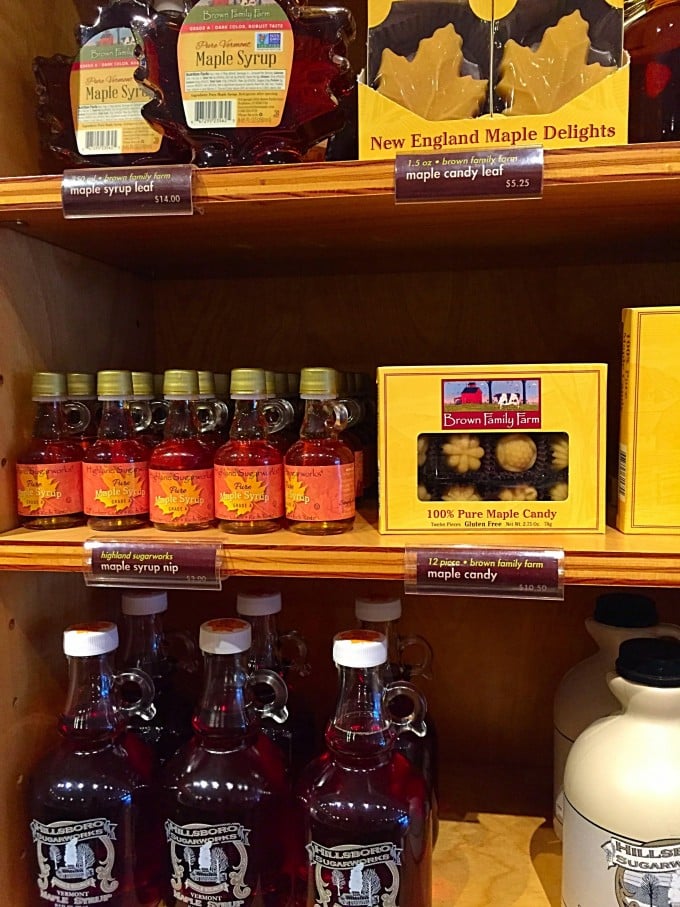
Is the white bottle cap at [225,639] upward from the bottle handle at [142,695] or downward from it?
upward

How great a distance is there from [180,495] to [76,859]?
45 centimetres

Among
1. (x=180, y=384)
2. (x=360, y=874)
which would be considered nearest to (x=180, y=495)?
(x=180, y=384)

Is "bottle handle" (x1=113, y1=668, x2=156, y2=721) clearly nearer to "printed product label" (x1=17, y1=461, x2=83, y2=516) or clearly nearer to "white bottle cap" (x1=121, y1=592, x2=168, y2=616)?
"white bottle cap" (x1=121, y1=592, x2=168, y2=616)

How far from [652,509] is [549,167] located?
38cm

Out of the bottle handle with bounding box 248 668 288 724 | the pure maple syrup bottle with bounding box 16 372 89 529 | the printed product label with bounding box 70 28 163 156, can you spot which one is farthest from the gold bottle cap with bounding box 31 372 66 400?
the bottle handle with bounding box 248 668 288 724

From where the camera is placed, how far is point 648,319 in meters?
0.82

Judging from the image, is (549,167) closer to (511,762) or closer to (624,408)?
(624,408)

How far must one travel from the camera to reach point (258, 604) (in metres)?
1.08

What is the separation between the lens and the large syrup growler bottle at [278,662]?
1.08 metres

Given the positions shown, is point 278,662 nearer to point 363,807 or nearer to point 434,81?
point 363,807

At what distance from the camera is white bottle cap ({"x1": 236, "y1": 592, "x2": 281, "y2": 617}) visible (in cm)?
108

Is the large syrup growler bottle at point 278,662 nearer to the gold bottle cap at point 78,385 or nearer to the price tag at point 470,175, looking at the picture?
the gold bottle cap at point 78,385

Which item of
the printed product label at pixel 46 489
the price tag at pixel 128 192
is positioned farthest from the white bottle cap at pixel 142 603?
the price tag at pixel 128 192

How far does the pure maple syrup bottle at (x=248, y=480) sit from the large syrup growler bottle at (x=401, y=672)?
0.74 feet
